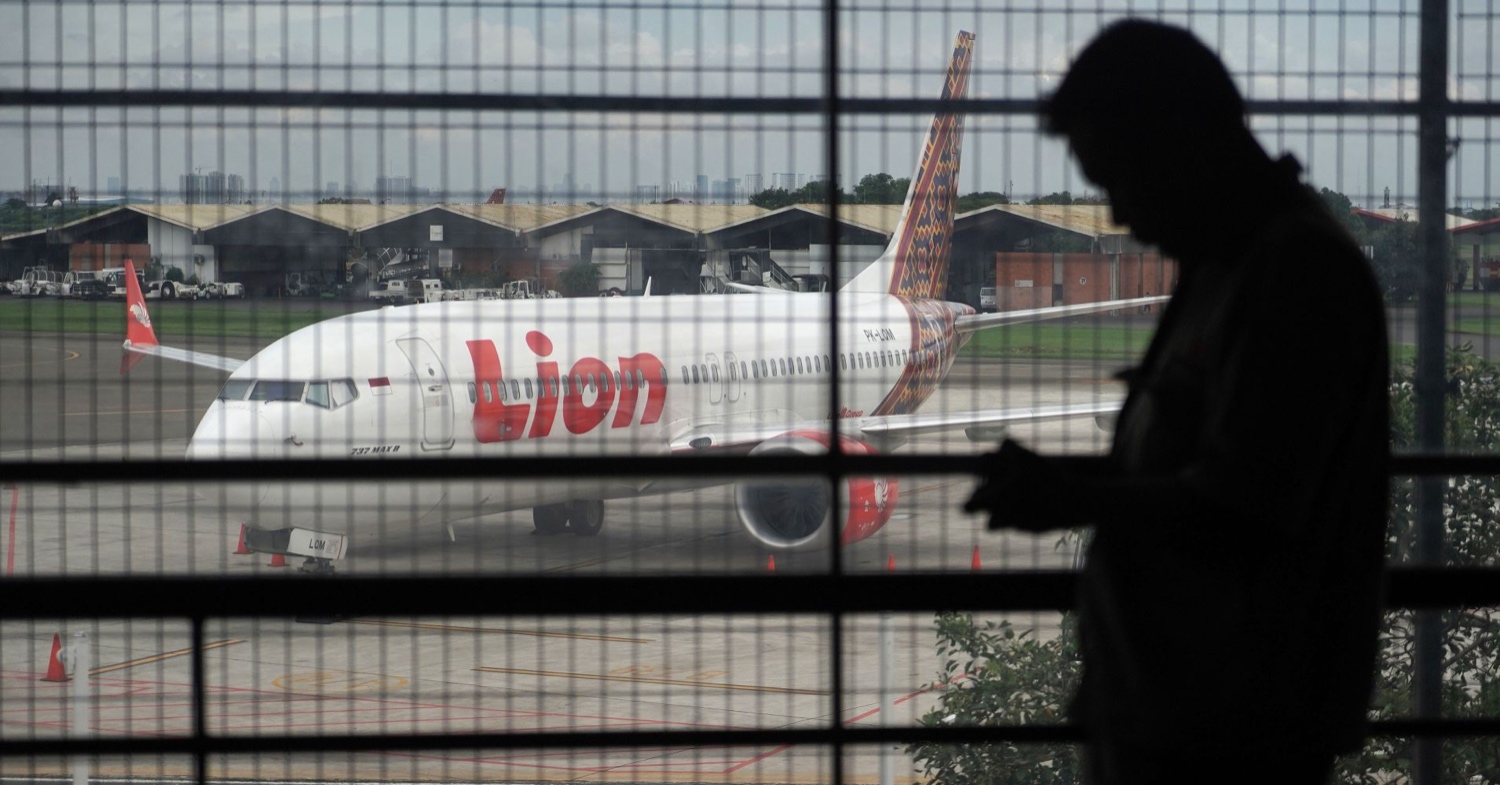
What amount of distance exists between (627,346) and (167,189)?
3.38ft

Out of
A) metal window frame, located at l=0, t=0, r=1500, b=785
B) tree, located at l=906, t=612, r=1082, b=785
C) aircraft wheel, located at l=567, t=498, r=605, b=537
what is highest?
metal window frame, located at l=0, t=0, r=1500, b=785

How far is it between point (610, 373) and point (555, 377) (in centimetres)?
50

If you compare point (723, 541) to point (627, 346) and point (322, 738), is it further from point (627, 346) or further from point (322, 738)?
point (322, 738)

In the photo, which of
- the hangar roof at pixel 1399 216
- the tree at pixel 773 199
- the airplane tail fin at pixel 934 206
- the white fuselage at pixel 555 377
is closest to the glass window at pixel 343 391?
the white fuselage at pixel 555 377

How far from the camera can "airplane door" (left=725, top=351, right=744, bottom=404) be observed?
338 cm

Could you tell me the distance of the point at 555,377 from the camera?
13.6 feet

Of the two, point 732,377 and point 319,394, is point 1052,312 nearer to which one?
point 732,377

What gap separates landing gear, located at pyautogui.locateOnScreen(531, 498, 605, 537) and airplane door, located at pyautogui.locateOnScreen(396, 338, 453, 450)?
51.4 inches

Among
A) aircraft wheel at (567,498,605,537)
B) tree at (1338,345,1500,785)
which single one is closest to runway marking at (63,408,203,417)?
aircraft wheel at (567,498,605,537)

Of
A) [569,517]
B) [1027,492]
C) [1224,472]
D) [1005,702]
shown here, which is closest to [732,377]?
[1027,492]

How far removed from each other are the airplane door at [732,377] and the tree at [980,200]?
632 millimetres

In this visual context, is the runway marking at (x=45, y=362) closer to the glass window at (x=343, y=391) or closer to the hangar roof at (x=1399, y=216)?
the glass window at (x=343, y=391)

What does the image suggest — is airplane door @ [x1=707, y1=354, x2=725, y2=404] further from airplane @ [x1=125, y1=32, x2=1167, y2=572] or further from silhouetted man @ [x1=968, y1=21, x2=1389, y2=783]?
silhouetted man @ [x1=968, y1=21, x2=1389, y2=783]

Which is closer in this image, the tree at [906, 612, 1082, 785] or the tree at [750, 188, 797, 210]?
the tree at [750, 188, 797, 210]
